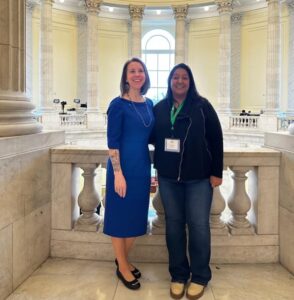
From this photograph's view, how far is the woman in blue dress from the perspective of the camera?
10.7 ft

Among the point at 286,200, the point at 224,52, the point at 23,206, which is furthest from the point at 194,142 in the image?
the point at 224,52

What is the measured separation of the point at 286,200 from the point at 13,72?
295cm

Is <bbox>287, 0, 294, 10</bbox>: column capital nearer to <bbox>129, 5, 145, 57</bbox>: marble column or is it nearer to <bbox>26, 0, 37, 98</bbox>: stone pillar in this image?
<bbox>129, 5, 145, 57</bbox>: marble column

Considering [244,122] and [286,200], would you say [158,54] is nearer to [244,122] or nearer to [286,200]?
[244,122]

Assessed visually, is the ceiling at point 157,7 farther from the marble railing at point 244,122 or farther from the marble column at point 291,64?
the marble railing at point 244,122

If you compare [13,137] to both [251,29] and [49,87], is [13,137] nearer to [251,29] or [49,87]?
[49,87]

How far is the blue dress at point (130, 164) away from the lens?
3.25m

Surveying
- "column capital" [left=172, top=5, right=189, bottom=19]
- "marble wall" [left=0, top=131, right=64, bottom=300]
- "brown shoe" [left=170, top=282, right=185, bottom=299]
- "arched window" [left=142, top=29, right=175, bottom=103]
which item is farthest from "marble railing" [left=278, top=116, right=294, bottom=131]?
"brown shoe" [left=170, top=282, right=185, bottom=299]

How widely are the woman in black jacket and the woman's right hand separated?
0.32 metres

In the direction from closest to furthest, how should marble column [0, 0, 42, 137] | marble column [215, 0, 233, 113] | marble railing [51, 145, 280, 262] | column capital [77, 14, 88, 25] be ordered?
marble column [0, 0, 42, 137], marble railing [51, 145, 280, 262], marble column [215, 0, 233, 113], column capital [77, 14, 88, 25]

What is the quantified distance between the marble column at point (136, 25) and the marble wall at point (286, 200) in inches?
839

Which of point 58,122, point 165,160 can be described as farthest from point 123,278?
point 58,122

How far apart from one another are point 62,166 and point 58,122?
17708 mm

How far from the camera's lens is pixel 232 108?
1014 inches
